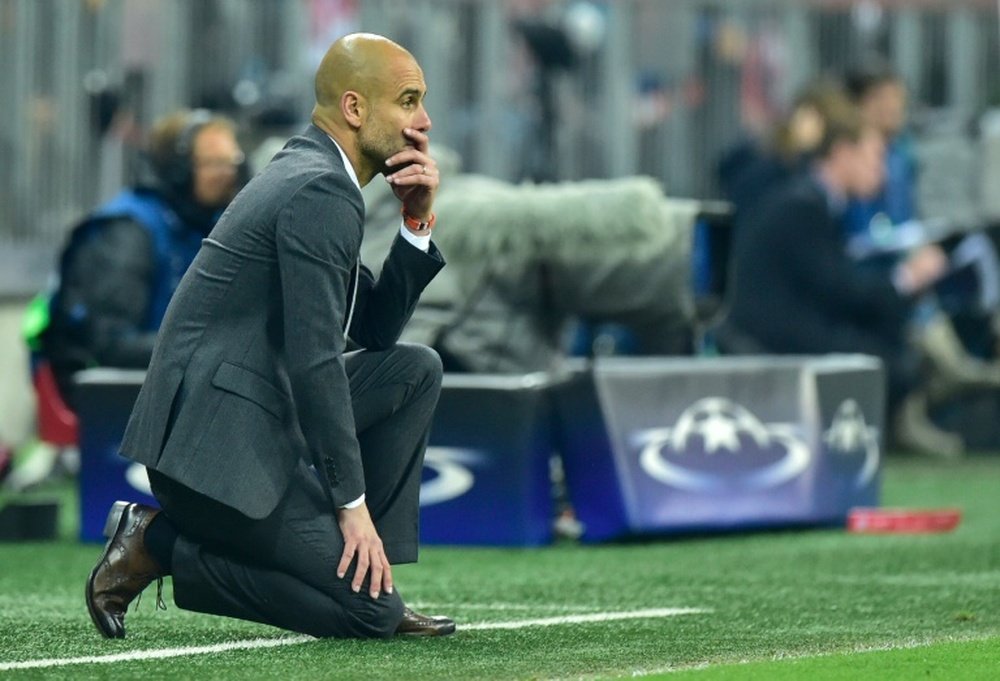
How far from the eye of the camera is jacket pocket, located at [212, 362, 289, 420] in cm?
495

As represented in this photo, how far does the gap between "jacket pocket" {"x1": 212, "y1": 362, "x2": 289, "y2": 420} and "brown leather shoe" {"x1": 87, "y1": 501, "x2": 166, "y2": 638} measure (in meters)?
0.50

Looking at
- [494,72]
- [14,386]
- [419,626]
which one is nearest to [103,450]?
[419,626]

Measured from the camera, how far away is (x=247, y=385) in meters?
4.96

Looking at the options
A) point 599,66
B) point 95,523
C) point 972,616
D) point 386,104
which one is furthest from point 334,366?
point 599,66

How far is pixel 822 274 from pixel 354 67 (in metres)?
6.67

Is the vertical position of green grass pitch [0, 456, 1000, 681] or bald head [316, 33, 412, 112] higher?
bald head [316, 33, 412, 112]

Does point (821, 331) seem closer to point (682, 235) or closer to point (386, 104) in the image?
point (682, 235)

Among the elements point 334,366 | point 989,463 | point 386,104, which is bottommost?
point 989,463

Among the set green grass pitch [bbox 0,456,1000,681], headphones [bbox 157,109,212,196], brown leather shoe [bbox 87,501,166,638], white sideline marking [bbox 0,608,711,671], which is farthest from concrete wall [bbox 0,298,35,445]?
brown leather shoe [bbox 87,501,166,638]

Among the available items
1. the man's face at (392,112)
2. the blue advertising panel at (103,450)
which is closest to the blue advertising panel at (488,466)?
the blue advertising panel at (103,450)

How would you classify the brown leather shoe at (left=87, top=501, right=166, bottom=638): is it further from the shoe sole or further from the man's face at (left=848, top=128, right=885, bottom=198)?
the man's face at (left=848, top=128, right=885, bottom=198)

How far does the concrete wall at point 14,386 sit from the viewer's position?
11961 mm

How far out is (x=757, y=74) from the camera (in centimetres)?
1530

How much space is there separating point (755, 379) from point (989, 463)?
448cm
